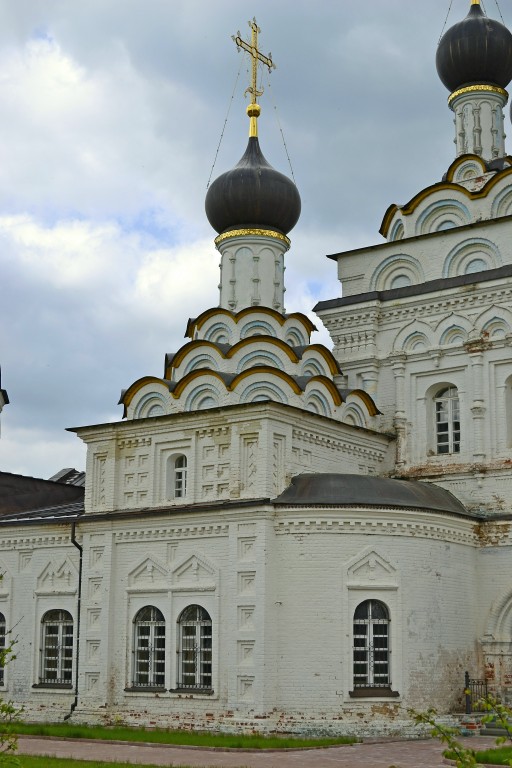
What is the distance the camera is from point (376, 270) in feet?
54.9

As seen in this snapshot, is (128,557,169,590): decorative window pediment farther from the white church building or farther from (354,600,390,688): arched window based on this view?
(354,600,390,688): arched window

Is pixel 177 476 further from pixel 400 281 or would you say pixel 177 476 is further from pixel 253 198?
pixel 400 281

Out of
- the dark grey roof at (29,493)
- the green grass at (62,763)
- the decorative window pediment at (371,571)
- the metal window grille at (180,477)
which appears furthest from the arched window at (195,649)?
the dark grey roof at (29,493)

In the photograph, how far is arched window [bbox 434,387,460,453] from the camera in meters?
15.3

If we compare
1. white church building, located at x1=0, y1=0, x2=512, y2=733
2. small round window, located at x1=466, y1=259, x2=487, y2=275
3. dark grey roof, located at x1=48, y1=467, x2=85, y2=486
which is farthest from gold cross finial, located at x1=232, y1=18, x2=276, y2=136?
dark grey roof, located at x1=48, y1=467, x2=85, y2=486

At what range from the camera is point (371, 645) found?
12.7 meters

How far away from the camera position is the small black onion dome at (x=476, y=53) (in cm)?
1738

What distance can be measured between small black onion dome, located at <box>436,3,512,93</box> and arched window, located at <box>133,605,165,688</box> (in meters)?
10.2

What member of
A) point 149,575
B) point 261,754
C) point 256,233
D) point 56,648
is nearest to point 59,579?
point 56,648

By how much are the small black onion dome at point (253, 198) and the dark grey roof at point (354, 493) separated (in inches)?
190

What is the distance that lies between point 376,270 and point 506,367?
2907 mm

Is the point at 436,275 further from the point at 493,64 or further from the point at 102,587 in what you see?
the point at 102,587

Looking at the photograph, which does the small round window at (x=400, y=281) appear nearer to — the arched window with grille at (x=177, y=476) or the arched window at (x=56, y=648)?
the arched window with grille at (x=177, y=476)

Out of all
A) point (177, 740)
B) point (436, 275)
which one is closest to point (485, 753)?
point (177, 740)
